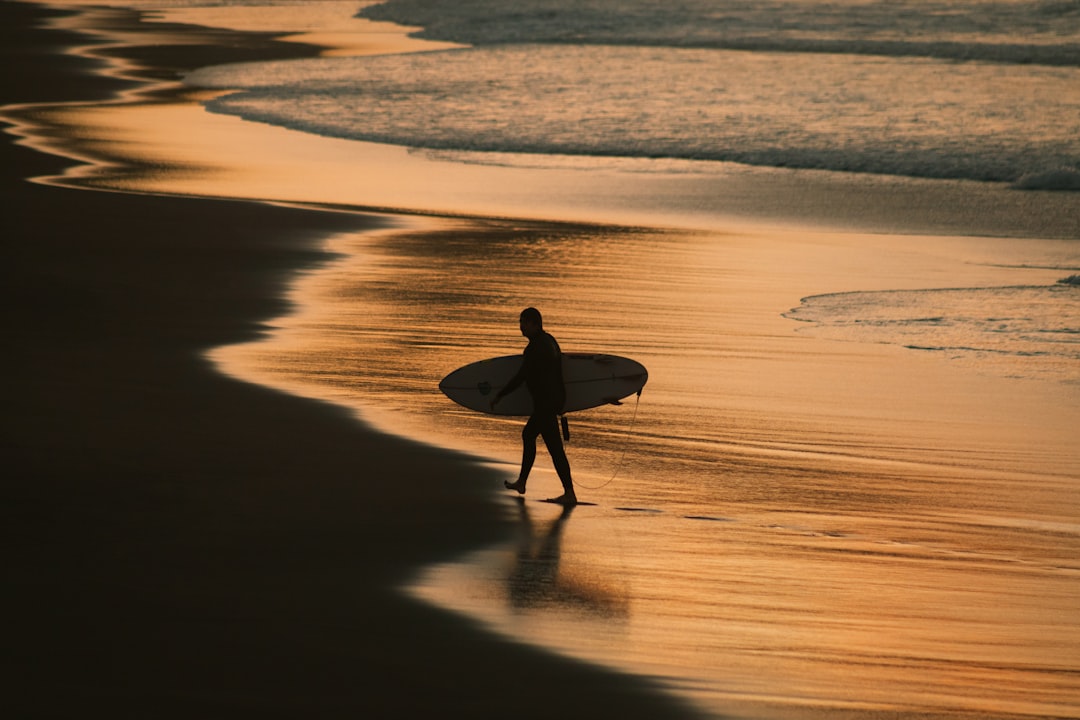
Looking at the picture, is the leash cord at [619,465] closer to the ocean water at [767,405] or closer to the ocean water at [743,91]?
the ocean water at [767,405]

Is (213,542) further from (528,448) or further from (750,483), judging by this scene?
(750,483)

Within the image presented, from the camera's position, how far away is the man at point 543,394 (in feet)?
29.0

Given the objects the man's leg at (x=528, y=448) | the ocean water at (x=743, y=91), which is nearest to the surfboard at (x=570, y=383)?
the man's leg at (x=528, y=448)

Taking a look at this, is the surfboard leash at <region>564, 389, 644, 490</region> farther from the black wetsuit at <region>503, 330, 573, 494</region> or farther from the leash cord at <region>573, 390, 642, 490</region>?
the black wetsuit at <region>503, 330, 573, 494</region>

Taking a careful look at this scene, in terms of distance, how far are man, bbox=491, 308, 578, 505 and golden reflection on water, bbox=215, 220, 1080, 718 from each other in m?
0.23

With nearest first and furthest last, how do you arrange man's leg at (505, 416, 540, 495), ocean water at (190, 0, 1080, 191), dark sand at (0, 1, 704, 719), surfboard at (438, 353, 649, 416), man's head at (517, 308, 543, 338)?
1. dark sand at (0, 1, 704, 719)
2. man's head at (517, 308, 543, 338)
3. man's leg at (505, 416, 540, 495)
4. surfboard at (438, 353, 649, 416)
5. ocean water at (190, 0, 1080, 191)

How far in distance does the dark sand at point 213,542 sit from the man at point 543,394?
431 mm

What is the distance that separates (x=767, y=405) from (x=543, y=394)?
284 cm

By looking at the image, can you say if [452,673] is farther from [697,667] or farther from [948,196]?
[948,196]

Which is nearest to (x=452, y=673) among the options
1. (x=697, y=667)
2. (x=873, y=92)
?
(x=697, y=667)

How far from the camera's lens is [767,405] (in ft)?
36.8

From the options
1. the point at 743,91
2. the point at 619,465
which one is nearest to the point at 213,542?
the point at 619,465

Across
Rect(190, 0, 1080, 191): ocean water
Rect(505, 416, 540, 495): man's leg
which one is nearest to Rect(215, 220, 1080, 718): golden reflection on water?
Rect(505, 416, 540, 495): man's leg

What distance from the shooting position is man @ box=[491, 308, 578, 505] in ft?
29.0
